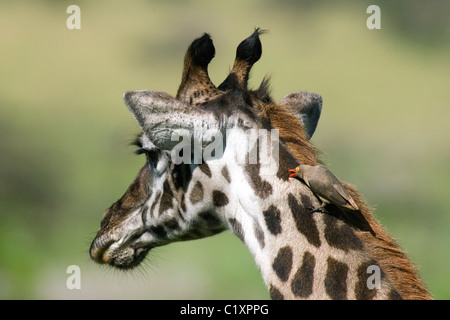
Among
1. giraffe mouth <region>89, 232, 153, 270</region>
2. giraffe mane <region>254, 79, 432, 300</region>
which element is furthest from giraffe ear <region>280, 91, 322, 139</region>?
giraffe mouth <region>89, 232, 153, 270</region>

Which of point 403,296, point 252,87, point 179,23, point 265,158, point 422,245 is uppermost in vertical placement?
point 179,23

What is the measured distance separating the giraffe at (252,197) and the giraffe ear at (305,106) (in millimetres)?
150

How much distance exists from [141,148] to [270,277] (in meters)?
1.40

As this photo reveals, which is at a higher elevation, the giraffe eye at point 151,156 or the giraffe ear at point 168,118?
the giraffe ear at point 168,118

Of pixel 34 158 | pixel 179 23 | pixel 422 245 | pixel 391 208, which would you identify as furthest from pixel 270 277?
pixel 179 23

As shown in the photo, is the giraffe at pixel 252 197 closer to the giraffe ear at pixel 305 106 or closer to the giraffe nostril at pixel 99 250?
the giraffe ear at pixel 305 106

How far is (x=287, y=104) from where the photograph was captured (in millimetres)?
7074

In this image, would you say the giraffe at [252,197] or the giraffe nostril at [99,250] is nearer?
the giraffe at [252,197]

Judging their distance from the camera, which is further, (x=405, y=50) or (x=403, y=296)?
(x=405, y=50)

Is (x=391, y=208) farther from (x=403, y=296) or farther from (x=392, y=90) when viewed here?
(x=403, y=296)

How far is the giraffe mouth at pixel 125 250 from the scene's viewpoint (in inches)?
276

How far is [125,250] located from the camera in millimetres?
7062

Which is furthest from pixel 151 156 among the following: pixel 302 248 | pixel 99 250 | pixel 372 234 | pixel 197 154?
pixel 372 234

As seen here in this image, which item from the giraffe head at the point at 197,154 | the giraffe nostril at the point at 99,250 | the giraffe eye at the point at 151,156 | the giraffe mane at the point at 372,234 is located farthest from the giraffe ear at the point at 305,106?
the giraffe nostril at the point at 99,250
